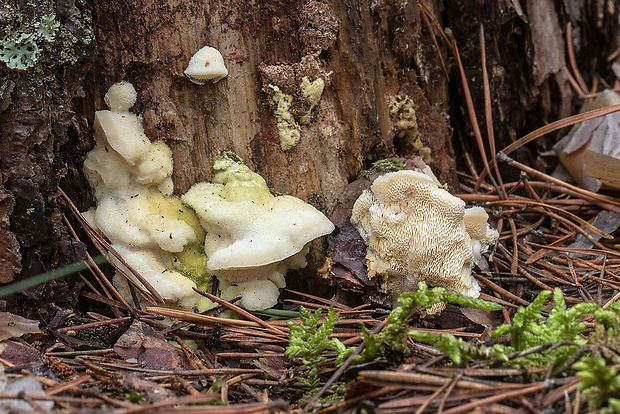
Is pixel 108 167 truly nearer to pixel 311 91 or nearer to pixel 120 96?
pixel 120 96

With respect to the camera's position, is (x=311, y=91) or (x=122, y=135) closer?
(x=122, y=135)

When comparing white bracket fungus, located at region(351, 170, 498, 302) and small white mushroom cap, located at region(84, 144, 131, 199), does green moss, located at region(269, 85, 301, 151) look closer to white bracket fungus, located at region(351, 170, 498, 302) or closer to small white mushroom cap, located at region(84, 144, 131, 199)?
white bracket fungus, located at region(351, 170, 498, 302)

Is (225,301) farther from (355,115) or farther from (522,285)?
(522,285)

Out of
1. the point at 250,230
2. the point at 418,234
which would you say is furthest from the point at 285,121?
the point at 418,234

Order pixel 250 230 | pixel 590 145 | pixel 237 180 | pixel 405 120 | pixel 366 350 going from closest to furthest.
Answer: pixel 366 350 → pixel 250 230 → pixel 237 180 → pixel 405 120 → pixel 590 145

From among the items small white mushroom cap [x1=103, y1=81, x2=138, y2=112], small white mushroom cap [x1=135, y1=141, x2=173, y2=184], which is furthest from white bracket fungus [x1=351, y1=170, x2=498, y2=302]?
small white mushroom cap [x1=103, y1=81, x2=138, y2=112]

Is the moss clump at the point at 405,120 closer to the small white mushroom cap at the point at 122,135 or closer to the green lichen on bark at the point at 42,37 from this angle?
the small white mushroom cap at the point at 122,135

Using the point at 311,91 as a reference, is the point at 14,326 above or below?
below
